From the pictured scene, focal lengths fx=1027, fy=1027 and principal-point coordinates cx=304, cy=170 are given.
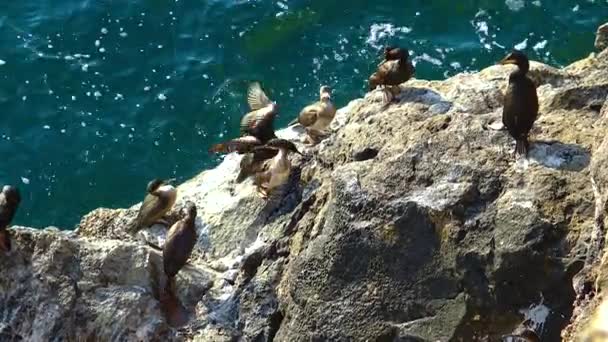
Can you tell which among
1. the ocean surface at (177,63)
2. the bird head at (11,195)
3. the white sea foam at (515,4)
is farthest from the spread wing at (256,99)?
the white sea foam at (515,4)

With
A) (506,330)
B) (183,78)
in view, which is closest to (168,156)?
(183,78)

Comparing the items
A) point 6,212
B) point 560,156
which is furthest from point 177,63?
point 560,156

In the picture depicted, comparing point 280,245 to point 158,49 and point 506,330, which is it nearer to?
point 506,330

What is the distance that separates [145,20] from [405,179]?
9.26 m

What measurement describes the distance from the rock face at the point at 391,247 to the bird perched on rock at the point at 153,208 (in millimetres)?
141

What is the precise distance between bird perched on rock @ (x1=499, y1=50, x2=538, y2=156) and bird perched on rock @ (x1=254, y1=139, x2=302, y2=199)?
242 cm

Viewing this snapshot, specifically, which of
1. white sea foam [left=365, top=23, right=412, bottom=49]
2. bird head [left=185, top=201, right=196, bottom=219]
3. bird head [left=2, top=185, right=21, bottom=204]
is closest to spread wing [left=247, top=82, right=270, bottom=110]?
white sea foam [left=365, top=23, right=412, bottom=49]

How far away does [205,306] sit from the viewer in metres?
9.26

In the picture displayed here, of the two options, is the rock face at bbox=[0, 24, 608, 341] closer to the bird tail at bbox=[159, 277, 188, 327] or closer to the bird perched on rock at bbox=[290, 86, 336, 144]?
the bird tail at bbox=[159, 277, 188, 327]

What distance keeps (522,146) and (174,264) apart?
320 centimetres

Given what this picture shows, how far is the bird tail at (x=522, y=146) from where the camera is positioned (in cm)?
838

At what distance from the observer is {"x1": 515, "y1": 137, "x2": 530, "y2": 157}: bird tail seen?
27.5 ft

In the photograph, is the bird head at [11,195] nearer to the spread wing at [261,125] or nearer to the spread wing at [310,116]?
the spread wing at [261,125]

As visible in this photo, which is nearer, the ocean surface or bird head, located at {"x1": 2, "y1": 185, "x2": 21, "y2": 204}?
bird head, located at {"x1": 2, "y1": 185, "x2": 21, "y2": 204}
